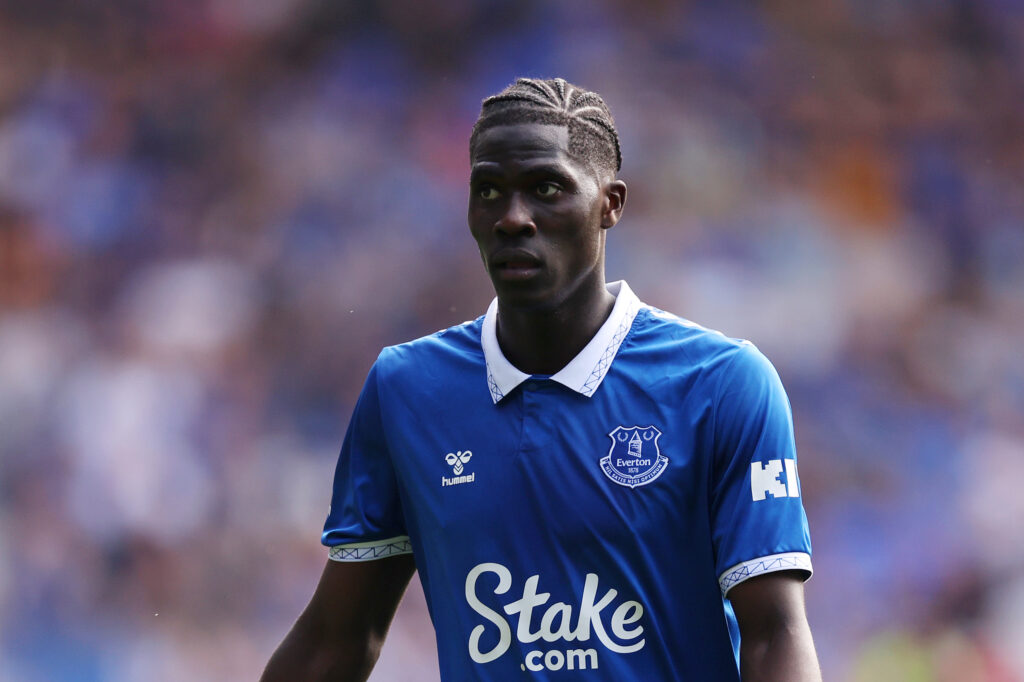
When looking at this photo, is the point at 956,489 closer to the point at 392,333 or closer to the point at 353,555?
the point at 392,333

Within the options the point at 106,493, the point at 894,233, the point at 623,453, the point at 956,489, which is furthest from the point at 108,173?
the point at 623,453

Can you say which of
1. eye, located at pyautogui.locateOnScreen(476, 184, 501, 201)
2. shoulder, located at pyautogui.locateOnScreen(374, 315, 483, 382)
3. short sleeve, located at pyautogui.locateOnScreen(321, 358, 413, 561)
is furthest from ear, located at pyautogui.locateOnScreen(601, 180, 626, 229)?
short sleeve, located at pyautogui.locateOnScreen(321, 358, 413, 561)

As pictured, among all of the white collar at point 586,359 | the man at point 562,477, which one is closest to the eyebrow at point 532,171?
the man at point 562,477

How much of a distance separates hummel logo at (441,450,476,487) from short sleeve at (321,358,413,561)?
0.20m

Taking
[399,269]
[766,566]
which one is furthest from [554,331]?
[399,269]

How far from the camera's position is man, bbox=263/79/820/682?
2.66m

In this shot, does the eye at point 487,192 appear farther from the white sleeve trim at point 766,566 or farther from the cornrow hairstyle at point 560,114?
the white sleeve trim at point 766,566

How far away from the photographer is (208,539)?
669 cm

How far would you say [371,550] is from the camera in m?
3.04

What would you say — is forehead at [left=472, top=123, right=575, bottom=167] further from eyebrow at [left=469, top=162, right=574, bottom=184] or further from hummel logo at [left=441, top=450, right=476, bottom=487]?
hummel logo at [left=441, top=450, right=476, bottom=487]

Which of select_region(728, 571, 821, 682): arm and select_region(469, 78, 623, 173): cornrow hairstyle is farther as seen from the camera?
select_region(469, 78, 623, 173): cornrow hairstyle

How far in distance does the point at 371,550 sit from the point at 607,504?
61 cm

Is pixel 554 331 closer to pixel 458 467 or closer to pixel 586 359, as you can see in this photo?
pixel 586 359

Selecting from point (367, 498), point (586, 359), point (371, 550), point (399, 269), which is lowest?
point (371, 550)
